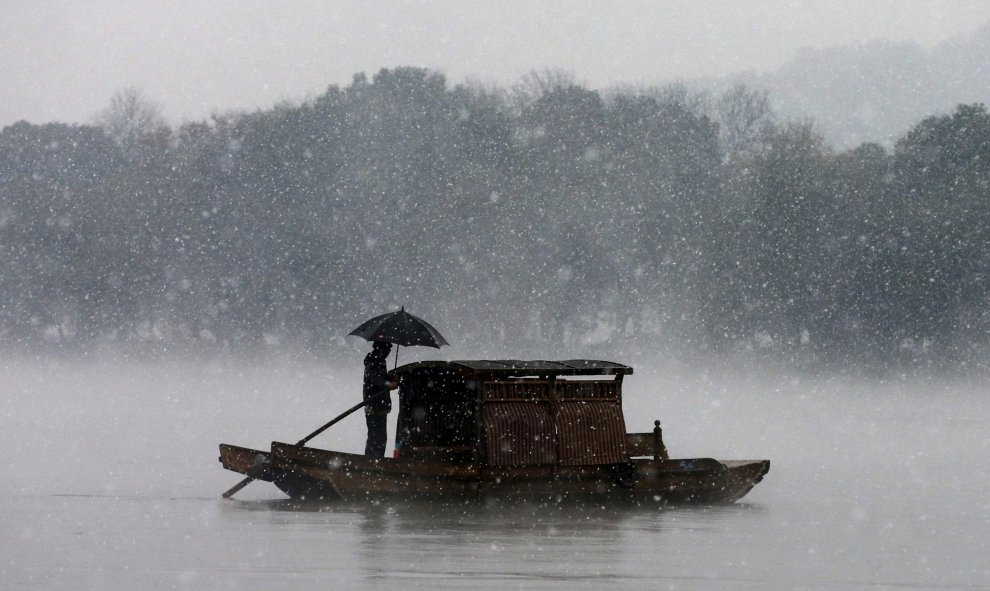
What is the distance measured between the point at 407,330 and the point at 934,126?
4393 cm

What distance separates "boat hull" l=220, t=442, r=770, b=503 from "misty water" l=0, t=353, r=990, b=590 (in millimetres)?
298

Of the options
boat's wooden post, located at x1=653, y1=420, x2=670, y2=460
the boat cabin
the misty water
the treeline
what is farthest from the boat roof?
the treeline

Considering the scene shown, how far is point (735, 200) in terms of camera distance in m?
63.9

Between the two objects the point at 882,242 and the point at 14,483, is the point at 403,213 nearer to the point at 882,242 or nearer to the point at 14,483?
the point at 882,242

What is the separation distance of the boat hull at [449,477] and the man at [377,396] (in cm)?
68

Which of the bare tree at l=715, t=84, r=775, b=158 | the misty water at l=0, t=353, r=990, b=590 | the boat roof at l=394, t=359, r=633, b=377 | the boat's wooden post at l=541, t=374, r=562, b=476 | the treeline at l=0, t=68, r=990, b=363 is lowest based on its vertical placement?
the misty water at l=0, t=353, r=990, b=590

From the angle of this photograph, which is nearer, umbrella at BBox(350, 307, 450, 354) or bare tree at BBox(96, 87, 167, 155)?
umbrella at BBox(350, 307, 450, 354)

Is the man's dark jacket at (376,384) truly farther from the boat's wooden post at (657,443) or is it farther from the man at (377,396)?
the boat's wooden post at (657,443)

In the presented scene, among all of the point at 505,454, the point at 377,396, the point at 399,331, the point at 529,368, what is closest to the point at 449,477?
the point at 505,454

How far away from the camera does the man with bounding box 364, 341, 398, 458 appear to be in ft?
71.8

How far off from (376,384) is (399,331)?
0.82m

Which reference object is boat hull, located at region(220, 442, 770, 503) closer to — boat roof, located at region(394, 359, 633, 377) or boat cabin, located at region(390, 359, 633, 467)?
boat cabin, located at region(390, 359, 633, 467)

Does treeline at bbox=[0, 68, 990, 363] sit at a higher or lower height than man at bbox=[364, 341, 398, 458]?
higher

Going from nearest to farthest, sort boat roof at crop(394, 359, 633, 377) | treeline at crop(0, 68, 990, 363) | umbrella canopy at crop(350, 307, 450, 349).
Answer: boat roof at crop(394, 359, 633, 377), umbrella canopy at crop(350, 307, 450, 349), treeline at crop(0, 68, 990, 363)
